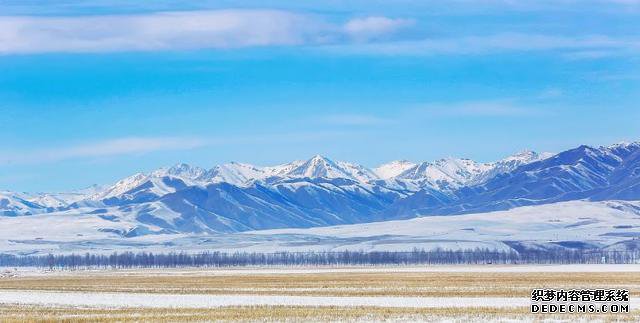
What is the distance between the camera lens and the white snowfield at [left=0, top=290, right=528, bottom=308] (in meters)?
68.2

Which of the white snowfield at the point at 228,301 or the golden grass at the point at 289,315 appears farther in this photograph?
the white snowfield at the point at 228,301

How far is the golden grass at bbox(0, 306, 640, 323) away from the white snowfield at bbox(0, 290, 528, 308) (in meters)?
4.66

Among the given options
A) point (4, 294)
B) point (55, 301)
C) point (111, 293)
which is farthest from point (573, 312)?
point (4, 294)

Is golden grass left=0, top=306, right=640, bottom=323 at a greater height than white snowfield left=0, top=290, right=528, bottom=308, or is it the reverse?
golden grass left=0, top=306, right=640, bottom=323

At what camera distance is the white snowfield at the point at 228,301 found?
224 ft

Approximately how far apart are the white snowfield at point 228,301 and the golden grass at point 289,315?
4.66 m

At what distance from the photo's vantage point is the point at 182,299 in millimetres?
78375

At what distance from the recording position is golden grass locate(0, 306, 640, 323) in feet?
181

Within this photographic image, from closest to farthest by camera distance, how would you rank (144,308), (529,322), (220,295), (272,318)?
(529,322)
(272,318)
(144,308)
(220,295)

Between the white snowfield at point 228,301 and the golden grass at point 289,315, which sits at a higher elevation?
the golden grass at point 289,315

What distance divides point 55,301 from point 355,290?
24695 mm

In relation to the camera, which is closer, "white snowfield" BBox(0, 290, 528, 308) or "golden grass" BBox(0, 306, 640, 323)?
"golden grass" BBox(0, 306, 640, 323)

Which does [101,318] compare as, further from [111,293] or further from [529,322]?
[111,293]

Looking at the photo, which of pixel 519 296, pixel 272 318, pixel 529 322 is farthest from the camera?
pixel 519 296
